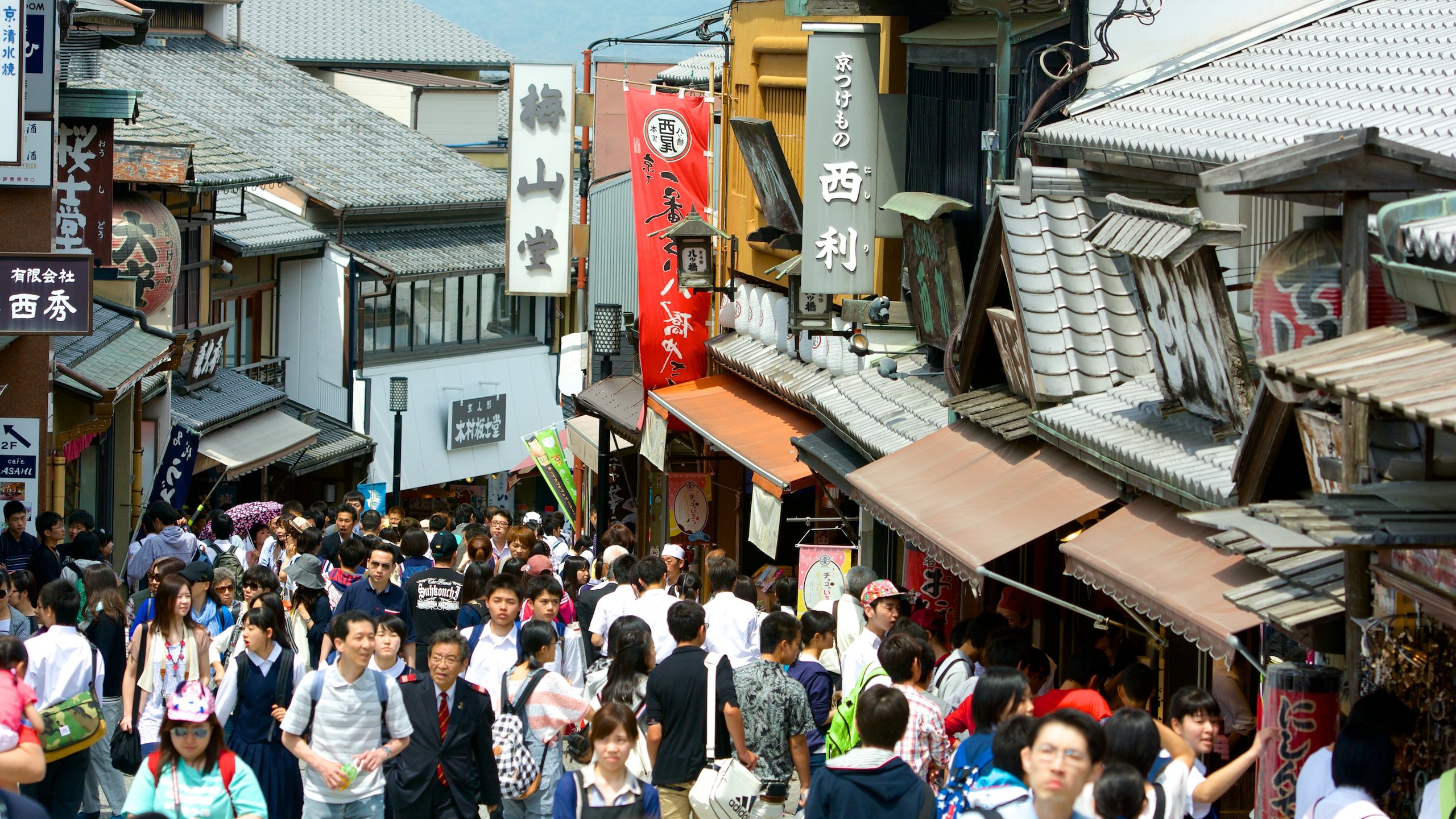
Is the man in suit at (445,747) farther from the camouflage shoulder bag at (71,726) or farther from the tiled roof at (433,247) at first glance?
the tiled roof at (433,247)

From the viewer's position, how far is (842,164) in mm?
16562

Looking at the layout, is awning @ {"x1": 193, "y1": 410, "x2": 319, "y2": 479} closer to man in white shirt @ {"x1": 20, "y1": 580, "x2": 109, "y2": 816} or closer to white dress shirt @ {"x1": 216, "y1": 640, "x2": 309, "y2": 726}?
man in white shirt @ {"x1": 20, "y1": 580, "x2": 109, "y2": 816}

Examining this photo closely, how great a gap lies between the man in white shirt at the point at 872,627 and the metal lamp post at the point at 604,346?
48.5ft

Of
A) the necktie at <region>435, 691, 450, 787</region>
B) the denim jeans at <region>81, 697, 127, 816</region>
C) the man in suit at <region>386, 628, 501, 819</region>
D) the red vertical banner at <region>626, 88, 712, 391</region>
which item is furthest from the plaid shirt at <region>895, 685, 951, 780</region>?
the red vertical banner at <region>626, 88, 712, 391</region>

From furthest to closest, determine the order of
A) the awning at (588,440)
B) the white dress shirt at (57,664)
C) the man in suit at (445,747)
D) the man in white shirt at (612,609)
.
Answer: the awning at (588,440)
the man in white shirt at (612,609)
the white dress shirt at (57,664)
the man in suit at (445,747)

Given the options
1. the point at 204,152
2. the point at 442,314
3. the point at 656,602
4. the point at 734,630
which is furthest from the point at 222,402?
the point at 734,630

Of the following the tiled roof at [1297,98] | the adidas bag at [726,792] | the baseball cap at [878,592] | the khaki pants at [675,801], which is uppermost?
the tiled roof at [1297,98]

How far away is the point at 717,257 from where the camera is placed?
907 inches

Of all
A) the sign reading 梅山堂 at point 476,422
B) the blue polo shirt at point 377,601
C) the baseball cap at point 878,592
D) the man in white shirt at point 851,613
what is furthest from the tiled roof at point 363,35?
the baseball cap at point 878,592

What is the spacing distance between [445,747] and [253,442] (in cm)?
2343

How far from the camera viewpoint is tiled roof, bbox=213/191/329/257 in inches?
1318

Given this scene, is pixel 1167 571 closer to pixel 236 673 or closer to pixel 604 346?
pixel 236 673

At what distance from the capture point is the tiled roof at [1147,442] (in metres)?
9.61

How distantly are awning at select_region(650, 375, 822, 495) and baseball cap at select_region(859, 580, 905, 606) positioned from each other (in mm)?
4393
